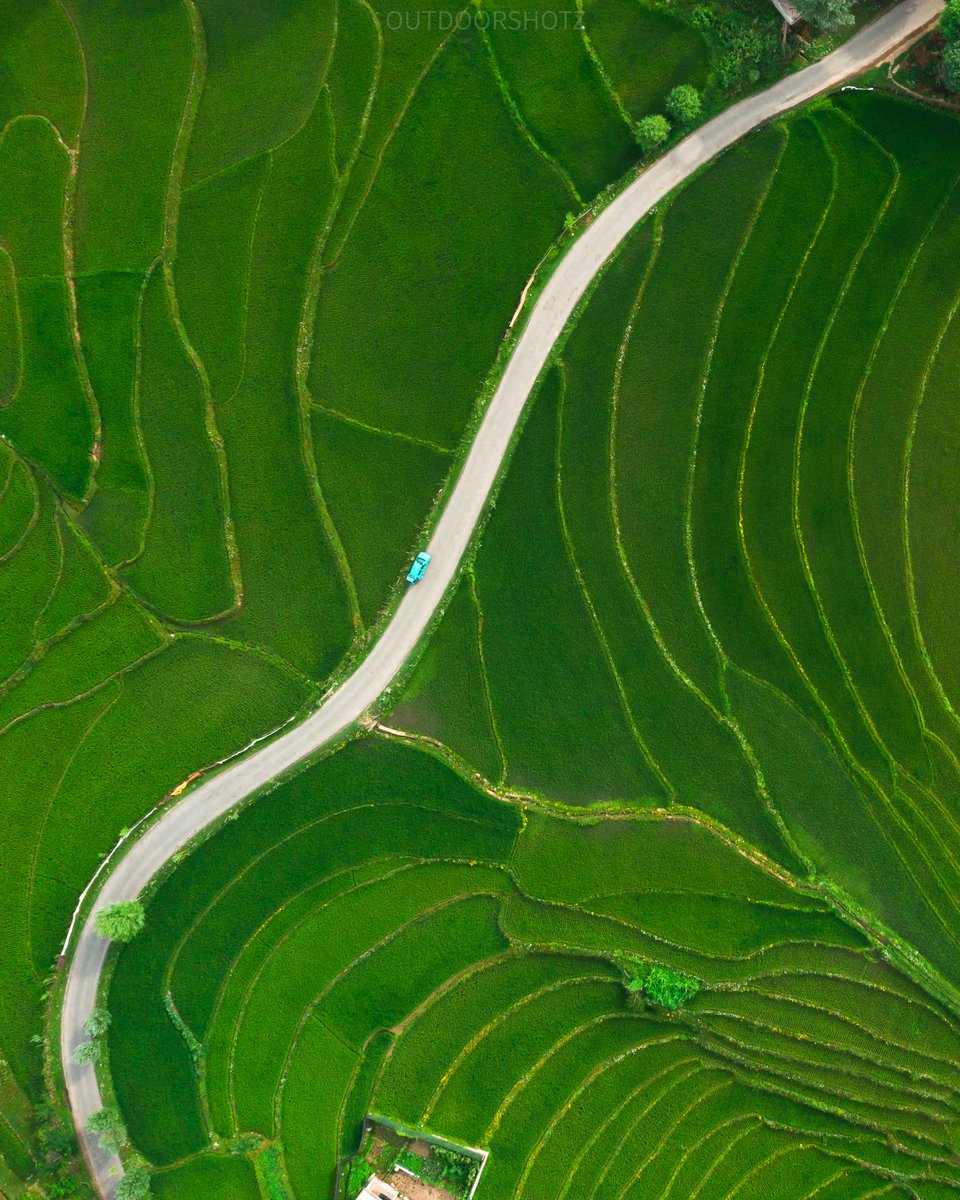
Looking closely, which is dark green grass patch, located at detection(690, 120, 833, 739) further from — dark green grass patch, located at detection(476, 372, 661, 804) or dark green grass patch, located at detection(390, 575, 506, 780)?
dark green grass patch, located at detection(390, 575, 506, 780)

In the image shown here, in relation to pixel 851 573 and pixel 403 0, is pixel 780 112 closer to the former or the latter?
pixel 403 0

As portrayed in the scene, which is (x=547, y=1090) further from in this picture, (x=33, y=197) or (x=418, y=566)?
(x=33, y=197)

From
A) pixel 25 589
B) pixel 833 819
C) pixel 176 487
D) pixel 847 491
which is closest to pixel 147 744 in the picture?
pixel 25 589

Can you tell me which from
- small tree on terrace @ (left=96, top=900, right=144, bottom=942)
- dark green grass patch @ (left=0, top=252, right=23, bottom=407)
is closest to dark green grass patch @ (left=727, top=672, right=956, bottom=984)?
small tree on terrace @ (left=96, top=900, right=144, bottom=942)

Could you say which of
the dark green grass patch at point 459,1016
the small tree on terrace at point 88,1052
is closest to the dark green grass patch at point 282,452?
the dark green grass patch at point 459,1016

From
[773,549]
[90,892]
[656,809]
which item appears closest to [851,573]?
[773,549]

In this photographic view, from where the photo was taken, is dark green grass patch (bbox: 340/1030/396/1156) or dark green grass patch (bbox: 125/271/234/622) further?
dark green grass patch (bbox: 125/271/234/622)

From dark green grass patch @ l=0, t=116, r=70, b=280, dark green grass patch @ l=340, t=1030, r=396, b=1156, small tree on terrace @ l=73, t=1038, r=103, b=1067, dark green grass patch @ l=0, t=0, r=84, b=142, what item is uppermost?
dark green grass patch @ l=0, t=0, r=84, b=142
